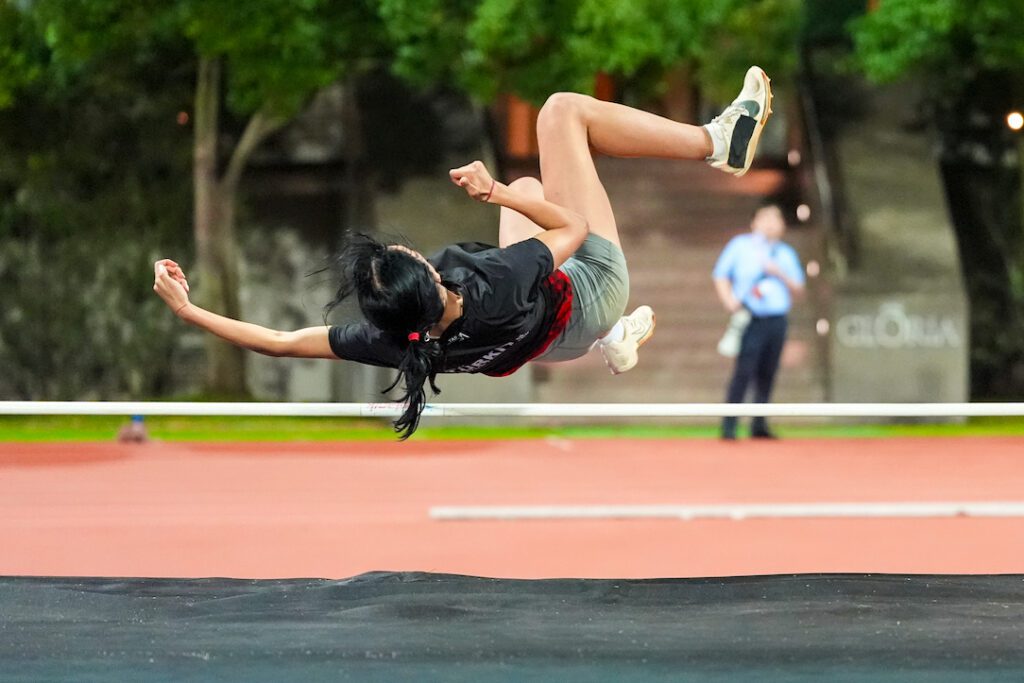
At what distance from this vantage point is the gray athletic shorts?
3.54 metres

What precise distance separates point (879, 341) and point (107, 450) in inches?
213

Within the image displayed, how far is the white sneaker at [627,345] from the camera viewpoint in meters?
3.78

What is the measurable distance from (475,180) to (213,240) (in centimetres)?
784

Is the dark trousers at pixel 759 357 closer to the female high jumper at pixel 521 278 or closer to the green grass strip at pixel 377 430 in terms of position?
the green grass strip at pixel 377 430

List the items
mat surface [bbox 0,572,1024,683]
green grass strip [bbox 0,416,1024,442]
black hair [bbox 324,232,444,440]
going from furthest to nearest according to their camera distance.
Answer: green grass strip [bbox 0,416,1024,442] < mat surface [bbox 0,572,1024,683] < black hair [bbox 324,232,444,440]

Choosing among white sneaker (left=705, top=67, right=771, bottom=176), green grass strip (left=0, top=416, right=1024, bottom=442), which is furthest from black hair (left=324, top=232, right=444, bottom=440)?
green grass strip (left=0, top=416, right=1024, bottom=442)

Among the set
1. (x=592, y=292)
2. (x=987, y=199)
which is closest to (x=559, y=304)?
(x=592, y=292)

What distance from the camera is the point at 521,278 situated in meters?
3.20

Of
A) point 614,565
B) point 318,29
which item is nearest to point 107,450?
point 318,29

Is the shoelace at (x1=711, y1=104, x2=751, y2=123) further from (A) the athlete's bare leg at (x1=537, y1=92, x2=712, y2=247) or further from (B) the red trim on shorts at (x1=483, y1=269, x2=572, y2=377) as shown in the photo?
(B) the red trim on shorts at (x1=483, y1=269, x2=572, y2=377)

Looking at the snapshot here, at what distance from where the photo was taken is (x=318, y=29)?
9.24 meters

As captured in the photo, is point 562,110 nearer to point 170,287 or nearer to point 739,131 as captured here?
point 739,131

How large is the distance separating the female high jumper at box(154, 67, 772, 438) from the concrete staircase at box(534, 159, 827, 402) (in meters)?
6.36

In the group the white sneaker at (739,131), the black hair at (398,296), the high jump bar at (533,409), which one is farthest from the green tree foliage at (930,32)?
the black hair at (398,296)
